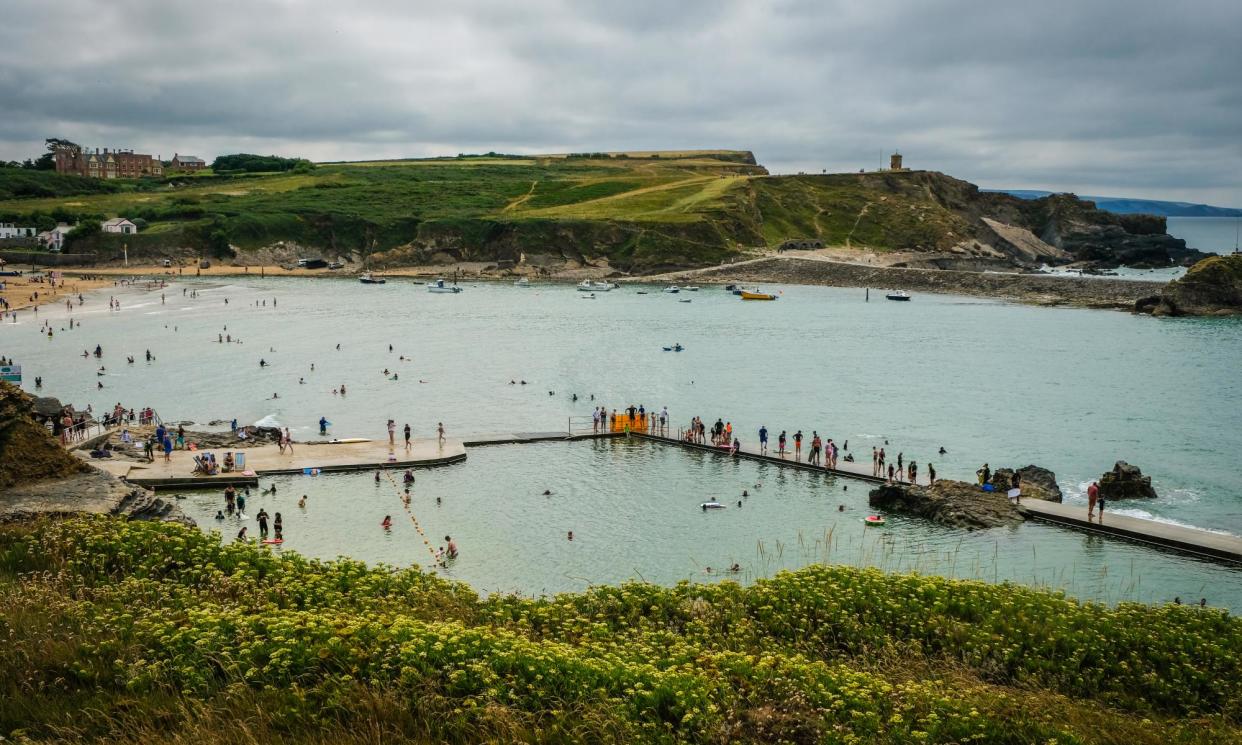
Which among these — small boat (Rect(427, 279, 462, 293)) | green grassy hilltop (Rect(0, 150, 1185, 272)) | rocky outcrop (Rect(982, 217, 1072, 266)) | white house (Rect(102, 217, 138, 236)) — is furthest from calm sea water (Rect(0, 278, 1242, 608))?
rocky outcrop (Rect(982, 217, 1072, 266))

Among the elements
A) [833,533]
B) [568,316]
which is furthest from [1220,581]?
[568,316]

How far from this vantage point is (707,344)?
298 ft

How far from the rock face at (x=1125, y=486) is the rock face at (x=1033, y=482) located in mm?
1997

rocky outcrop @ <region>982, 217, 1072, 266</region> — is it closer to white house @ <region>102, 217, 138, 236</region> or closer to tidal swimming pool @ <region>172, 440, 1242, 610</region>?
tidal swimming pool @ <region>172, 440, 1242, 610</region>

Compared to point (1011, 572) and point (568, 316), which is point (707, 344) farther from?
point (1011, 572)

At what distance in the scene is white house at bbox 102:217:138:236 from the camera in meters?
160

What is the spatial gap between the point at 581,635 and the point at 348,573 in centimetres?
559

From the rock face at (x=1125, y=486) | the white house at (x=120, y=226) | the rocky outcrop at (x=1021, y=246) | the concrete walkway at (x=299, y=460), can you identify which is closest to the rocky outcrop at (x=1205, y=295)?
the rocky outcrop at (x=1021, y=246)

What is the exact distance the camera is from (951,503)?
36.6 meters

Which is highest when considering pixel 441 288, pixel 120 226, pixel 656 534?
pixel 120 226

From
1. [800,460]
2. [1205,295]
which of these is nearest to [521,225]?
[1205,295]

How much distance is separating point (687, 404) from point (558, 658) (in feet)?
148

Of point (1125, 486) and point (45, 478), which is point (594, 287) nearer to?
point (1125, 486)

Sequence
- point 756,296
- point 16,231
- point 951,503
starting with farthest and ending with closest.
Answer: point 16,231 < point 756,296 < point 951,503
